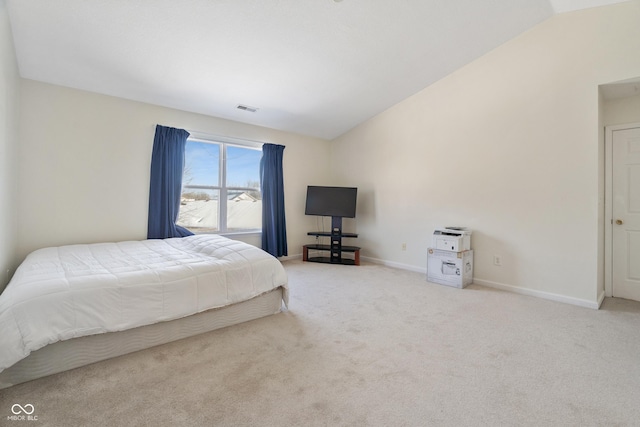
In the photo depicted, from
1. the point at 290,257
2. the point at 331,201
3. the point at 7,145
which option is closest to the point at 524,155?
the point at 331,201

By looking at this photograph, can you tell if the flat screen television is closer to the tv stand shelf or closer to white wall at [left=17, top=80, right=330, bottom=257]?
the tv stand shelf

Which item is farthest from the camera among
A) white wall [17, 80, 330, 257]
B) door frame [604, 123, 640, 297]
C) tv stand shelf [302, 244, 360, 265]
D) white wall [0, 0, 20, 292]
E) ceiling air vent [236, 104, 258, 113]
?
tv stand shelf [302, 244, 360, 265]

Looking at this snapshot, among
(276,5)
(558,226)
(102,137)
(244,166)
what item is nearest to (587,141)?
(558,226)

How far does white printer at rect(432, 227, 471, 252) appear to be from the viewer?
136 inches

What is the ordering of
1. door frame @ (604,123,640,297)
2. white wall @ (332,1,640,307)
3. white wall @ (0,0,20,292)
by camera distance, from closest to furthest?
1. white wall @ (0,0,20,292)
2. white wall @ (332,1,640,307)
3. door frame @ (604,123,640,297)

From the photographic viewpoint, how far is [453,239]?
3.46 meters

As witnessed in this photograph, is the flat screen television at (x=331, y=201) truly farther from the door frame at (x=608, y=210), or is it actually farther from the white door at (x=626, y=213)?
the white door at (x=626, y=213)

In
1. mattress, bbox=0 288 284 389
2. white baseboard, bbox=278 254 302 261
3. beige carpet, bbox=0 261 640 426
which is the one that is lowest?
beige carpet, bbox=0 261 640 426

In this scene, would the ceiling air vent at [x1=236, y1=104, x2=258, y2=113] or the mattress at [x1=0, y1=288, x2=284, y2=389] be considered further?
the ceiling air vent at [x1=236, y1=104, x2=258, y2=113]

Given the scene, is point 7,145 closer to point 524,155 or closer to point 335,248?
point 335,248

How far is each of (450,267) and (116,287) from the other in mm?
3420

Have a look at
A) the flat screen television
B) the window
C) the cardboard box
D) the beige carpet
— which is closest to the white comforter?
the beige carpet

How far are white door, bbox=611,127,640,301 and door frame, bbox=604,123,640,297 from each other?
0.08ft

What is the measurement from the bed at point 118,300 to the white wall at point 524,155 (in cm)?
265
